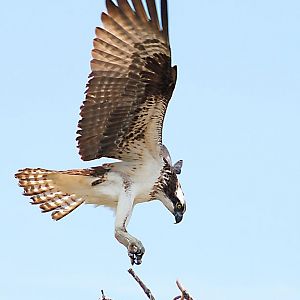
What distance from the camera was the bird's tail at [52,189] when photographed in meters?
7.87

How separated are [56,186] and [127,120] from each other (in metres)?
1.15

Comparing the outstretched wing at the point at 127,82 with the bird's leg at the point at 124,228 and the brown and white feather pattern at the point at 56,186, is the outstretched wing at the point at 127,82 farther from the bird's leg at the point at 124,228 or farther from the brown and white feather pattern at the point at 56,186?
the bird's leg at the point at 124,228

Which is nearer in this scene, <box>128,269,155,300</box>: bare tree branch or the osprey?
<box>128,269,155,300</box>: bare tree branch

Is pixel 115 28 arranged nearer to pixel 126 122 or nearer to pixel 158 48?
pixel 158 48

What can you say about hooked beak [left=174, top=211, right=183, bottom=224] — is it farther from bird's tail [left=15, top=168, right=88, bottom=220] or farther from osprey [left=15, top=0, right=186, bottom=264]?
bird's tail [left=15, top=168, right=88, bottom=220]

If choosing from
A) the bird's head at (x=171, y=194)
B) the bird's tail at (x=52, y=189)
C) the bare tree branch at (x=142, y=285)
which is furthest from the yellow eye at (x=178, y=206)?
the bare tree branch at (x=142, y=285)

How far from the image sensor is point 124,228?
7.26 metres

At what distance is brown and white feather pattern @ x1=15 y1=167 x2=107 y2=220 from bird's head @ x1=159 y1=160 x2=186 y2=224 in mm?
565

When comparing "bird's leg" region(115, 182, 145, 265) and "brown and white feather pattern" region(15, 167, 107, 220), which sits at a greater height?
"brown and white feather pattern" region(15, 167, 107, 220)

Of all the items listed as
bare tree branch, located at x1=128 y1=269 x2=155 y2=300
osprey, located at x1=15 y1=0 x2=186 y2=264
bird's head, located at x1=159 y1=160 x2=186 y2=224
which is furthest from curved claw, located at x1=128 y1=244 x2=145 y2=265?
bare tree branch, located at x1=128 y1=269 x2=155 y2=300

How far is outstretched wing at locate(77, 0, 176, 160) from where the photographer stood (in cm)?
700

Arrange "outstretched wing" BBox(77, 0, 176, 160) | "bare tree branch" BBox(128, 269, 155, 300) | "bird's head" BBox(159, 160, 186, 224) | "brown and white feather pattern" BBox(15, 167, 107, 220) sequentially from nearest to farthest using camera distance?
"bare tree branch" BBox(128, 269, 155, 300) < "outstretched wing" BBox(77, 0, 176, 160) < "bird's head" BBox(159, 160, 186, 224) < "brown and white feather pattern" BBox(15, 167, 107, 220)

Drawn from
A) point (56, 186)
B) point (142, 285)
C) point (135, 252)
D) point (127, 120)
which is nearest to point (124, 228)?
point (135, 252)

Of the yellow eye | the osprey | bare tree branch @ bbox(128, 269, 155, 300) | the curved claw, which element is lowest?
bare tree branch @ bbox(128, 269, 155, 300)
